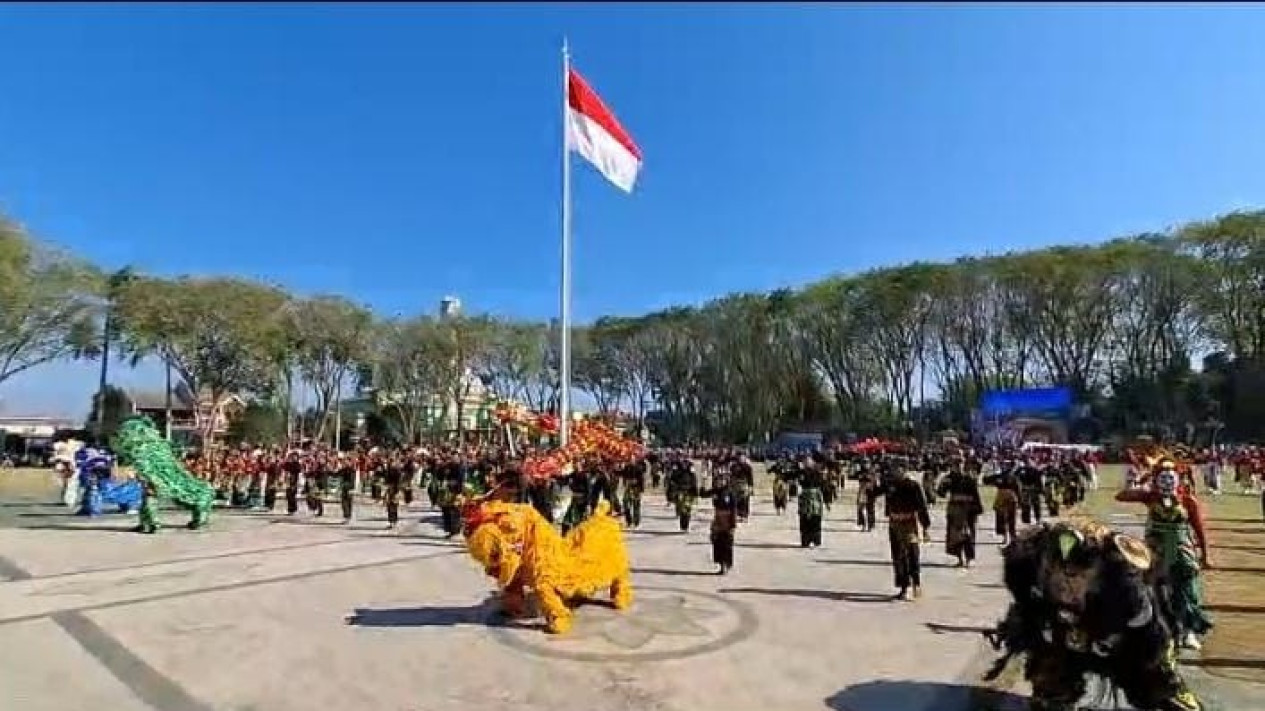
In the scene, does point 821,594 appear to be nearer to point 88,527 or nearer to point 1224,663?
point 1224,663

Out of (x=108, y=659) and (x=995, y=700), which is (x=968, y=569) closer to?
(x=995, y=700)

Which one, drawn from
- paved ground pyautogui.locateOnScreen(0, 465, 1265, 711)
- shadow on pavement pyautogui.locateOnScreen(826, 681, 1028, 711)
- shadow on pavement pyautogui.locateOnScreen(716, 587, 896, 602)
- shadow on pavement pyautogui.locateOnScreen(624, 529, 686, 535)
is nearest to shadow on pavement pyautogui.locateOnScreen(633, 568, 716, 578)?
paved ground pyautogui.locateOnScreen(0, 465, 1265, 711)

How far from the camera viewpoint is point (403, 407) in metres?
56.8

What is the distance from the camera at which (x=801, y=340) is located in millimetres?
61469

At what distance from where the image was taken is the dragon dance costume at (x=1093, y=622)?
6.14m

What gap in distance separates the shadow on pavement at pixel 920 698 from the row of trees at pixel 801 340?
38022 mm

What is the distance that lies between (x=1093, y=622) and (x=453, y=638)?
19.2ft

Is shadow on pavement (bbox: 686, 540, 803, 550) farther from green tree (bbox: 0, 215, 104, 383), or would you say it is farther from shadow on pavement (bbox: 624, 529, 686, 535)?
green tree (bbox: 0, 215, 104, 383)

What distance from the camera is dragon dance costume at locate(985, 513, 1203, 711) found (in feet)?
20.1

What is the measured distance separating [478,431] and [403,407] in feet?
15.7

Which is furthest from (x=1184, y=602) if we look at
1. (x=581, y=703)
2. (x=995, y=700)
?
(x=581, y=703)

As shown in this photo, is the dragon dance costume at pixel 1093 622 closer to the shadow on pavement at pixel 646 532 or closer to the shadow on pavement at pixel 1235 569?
the shadow on pavement at pixel 1235 569

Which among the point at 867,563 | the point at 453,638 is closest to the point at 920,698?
the point at 453,638

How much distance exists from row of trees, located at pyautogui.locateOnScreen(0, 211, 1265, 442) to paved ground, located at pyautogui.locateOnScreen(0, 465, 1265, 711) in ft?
94.5
